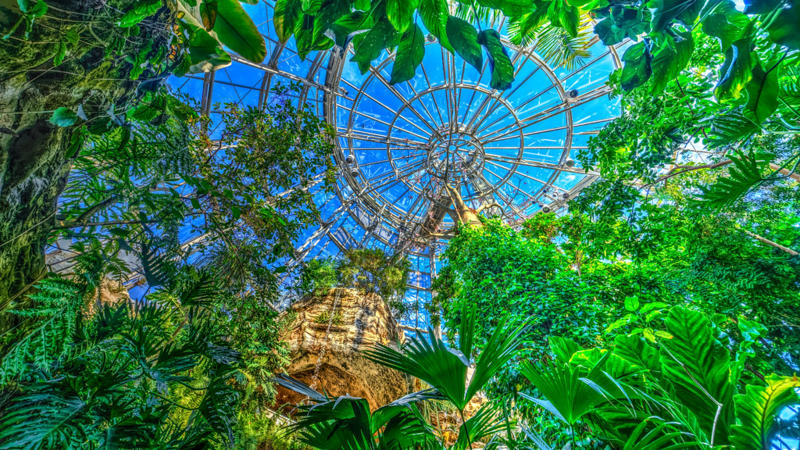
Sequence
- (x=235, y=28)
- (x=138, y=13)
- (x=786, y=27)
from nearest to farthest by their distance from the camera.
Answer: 1. (x=786, y=27)
2. (x=138, y=13)
3. (x=235, y=28)

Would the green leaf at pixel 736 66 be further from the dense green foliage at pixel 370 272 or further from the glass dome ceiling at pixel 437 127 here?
the dense green foliage at pixel 370 272

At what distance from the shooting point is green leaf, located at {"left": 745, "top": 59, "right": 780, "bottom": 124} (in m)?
1.12

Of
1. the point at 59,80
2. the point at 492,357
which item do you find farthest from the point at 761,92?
the point at 59,80

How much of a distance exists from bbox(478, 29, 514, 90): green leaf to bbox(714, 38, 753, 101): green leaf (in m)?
0.69

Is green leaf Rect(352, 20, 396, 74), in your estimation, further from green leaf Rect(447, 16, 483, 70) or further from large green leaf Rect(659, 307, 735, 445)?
large green leaf Rect(659, 307, 735, 445)

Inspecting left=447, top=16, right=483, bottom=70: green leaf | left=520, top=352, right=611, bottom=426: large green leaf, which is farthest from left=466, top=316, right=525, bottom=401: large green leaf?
left=447, top=16, right=483, bottom=70: green leaf

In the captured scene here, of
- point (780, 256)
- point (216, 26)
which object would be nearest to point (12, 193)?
point (216, 26)

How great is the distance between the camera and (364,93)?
1118 cm

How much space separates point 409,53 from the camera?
1134 mm

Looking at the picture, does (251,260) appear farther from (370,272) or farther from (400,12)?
(370,272)

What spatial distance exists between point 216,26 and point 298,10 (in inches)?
35.5

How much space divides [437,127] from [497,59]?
11166 mm

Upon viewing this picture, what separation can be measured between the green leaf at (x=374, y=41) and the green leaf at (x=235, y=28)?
33.0 inches

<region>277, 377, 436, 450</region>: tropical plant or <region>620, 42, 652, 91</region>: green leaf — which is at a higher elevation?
<region>620, 42, 652, 91</region>: green leaf
